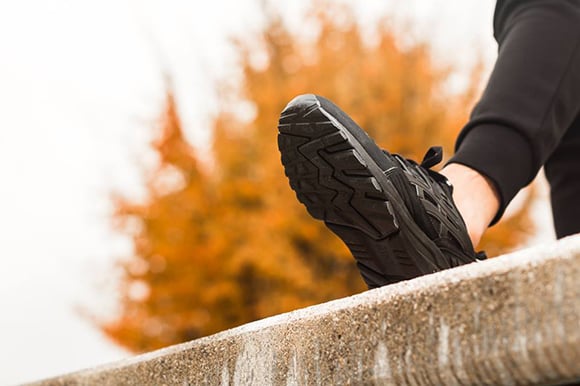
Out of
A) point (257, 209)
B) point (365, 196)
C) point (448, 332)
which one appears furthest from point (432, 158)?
point (257, 209)

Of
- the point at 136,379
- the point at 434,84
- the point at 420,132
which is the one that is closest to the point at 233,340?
the point at 136,379

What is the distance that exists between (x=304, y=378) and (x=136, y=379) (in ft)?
0.96

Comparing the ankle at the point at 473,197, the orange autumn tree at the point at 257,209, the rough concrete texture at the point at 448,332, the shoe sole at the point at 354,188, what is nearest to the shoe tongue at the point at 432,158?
the ankle at the point at 473,197

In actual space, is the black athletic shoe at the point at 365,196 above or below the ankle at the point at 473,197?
above

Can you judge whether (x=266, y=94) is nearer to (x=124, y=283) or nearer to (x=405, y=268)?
(x=124, y=283)

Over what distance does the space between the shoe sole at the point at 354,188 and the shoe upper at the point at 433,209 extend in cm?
2

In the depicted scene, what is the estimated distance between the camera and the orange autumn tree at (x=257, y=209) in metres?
5.86

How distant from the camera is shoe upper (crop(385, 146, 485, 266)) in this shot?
77 centimetres

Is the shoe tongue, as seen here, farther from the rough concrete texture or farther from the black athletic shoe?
the rough concrete texture

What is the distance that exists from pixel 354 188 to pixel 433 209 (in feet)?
0.32

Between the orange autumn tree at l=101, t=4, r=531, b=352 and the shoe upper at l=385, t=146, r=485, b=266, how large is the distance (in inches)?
188

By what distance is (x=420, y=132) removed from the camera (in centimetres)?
610

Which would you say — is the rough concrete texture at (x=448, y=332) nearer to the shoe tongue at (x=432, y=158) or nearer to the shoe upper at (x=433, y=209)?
the shoe upper at (x=433, y=209)

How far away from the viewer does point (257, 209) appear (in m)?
6.37
